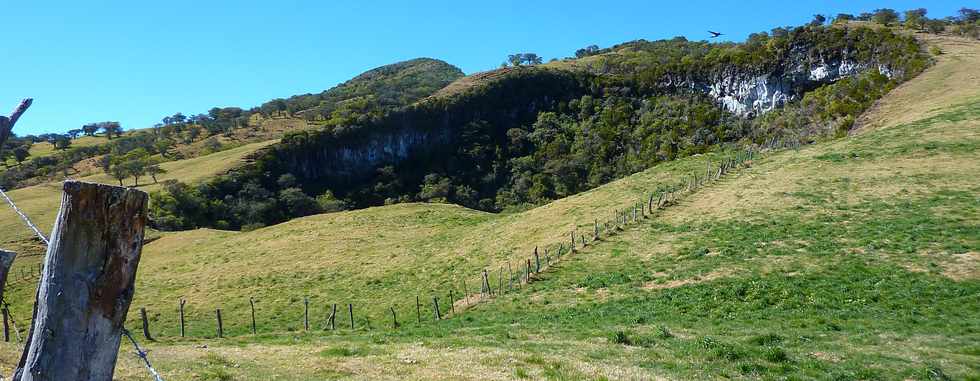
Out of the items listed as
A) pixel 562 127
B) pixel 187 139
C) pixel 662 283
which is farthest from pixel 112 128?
pixel 662 283

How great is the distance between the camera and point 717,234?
103 feet

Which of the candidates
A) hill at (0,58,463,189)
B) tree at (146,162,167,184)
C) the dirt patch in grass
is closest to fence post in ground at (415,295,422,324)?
the dirt patch in grass

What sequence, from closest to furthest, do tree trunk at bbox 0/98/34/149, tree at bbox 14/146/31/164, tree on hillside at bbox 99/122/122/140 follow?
tree trunk at bbox 0/98/34/149 < tree at bbox 14/146/31/164 < tree on hillside at bbox 99/122/122/140

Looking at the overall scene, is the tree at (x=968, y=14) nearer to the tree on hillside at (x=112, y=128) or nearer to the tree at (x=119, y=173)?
the tree at (x=119, y=173)

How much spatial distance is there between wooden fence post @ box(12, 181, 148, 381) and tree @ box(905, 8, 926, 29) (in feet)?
500

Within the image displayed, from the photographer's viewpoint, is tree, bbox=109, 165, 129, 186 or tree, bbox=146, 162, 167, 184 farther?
tree, bbox=146, 162, 167, 184

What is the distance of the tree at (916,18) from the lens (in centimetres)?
12251

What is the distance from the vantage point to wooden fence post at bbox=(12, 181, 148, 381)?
3.81 m

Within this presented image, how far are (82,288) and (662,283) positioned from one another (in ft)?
78.4

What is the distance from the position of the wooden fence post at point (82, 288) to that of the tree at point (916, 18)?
15245 cm

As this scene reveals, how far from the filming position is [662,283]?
2508cm

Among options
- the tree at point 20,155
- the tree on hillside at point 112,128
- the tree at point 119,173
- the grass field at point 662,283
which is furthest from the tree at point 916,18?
the tree on hillside at point 112,128

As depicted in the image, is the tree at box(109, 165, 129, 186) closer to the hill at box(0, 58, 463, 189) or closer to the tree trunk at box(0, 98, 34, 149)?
the hill at box(0, 58, 463, 189)

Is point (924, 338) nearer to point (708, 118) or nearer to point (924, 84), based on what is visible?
point (924, 84)
